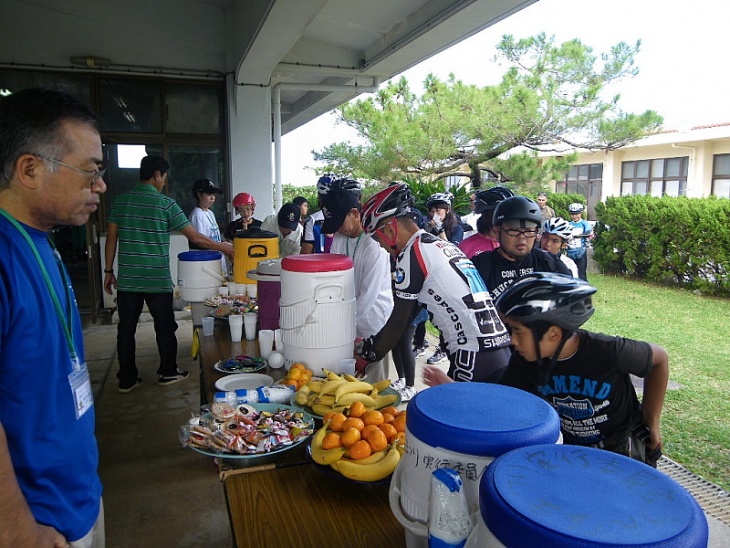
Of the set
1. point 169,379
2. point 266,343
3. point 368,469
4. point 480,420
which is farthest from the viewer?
point 169,379

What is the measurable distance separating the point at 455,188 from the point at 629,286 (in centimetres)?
399

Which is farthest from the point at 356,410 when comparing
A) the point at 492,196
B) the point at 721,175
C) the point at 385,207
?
the point at 721,175

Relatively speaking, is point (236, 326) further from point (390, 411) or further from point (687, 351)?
point (687, 351)

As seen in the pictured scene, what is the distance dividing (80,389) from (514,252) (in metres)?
2.51

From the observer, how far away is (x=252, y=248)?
3643mm

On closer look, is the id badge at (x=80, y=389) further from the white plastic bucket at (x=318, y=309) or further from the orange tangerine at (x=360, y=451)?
the white plastic bucket at (x=318, y=309)

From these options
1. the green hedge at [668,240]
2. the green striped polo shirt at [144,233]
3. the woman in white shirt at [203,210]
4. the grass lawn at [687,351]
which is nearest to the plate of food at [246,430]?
the green striped polo shirt at [144,233]

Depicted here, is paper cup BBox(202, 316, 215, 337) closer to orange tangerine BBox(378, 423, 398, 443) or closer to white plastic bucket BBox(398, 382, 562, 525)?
orange tangerine BBox(378, 423, 398, 443)

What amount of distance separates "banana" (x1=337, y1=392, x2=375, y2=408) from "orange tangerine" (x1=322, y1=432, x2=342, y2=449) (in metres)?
0.28

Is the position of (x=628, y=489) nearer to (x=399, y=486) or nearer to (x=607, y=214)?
(x=399, y=486)

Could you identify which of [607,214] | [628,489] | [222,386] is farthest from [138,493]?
[607,214]

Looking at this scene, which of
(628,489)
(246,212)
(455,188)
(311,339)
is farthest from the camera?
(455,188)

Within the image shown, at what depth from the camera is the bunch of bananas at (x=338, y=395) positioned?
1.78 metres

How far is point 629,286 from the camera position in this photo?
10.5 metres
